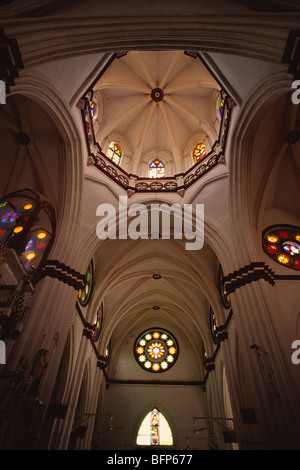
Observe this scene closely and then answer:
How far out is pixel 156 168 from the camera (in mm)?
15852

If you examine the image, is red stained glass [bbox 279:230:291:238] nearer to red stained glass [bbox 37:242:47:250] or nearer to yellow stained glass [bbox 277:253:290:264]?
yellow stained glass [bbox 277:253:290:264]

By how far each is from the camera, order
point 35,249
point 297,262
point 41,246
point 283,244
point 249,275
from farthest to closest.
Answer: point 283,244, point 297,262, point 41,246, point 35,249, point 249,275

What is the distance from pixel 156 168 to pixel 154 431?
537 inches

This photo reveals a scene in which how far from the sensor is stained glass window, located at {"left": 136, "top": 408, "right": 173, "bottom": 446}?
51.2 ft

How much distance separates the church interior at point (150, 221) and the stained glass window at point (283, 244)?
0.08 m

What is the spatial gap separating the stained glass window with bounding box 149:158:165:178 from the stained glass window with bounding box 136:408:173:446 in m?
12.6

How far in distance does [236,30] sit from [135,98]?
9.19 metres

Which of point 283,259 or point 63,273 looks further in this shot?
point 283,259

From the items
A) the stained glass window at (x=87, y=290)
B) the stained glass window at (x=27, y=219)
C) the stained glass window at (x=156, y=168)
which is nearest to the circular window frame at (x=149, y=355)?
the stained glass window at (x=87, y=290)

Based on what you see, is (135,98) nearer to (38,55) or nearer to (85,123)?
(85,123)

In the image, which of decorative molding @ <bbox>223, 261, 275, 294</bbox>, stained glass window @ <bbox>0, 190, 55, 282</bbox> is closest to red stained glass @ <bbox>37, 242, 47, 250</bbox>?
stained glass window @ <bbox>0, 190, 55, 282</bbox>

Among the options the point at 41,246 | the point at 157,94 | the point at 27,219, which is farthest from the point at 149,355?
the point at 157,94

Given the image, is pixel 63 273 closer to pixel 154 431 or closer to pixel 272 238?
pixel 272 238

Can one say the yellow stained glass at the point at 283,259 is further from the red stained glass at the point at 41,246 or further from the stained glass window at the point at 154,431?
the stained glass window at the point at 154,431
